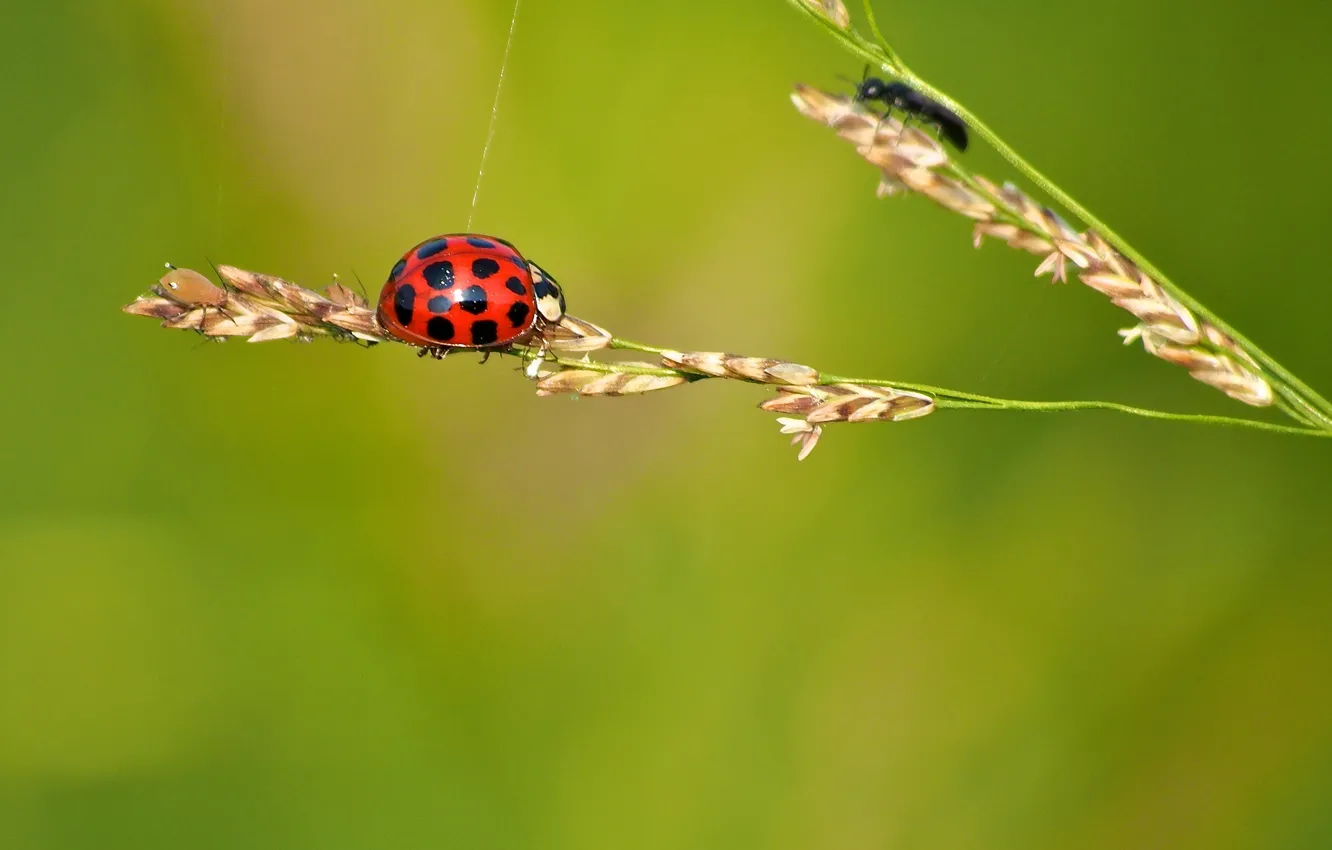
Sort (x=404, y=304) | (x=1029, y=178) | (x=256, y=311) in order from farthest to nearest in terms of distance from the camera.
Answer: (x=404, y=304) < (x=256, y=311) < (x=1029, y=178)

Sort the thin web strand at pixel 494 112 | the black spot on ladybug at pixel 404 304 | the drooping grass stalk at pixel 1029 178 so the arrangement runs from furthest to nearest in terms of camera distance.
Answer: the thin web strand at pixel 494 112
the black spot on ladybug at pixel 404 304
the drooping grass stalk at pixel 1029 178

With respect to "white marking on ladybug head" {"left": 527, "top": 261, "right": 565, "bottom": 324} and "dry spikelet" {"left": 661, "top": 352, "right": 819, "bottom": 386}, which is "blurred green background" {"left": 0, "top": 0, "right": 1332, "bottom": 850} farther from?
"dry spikelet" {"left": 661, "top": 352, "right": 819, "bottom": 386}

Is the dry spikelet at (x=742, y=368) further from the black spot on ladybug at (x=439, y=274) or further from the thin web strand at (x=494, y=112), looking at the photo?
the thin web strand at (x=494, y=112)

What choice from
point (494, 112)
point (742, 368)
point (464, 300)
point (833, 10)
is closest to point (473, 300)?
point (464, 300)

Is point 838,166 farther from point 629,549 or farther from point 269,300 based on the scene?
point 269,300

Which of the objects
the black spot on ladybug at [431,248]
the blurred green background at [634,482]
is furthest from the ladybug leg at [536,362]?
the blurred green background at [634,482]

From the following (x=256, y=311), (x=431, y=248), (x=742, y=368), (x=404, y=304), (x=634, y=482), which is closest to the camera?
(x=742, y=368)

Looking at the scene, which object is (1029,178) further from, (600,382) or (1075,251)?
(600,382)
